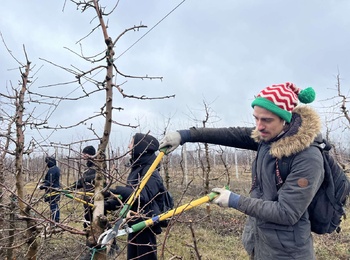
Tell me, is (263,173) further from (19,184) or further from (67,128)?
(19,184)

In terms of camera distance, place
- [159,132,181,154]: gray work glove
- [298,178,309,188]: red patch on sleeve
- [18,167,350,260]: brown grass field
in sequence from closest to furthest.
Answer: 1. [298,178,309,188]: red patch on sleeve
2. [159,132,181,154]: gray work glove
3. [18,167,350,260]: brown grass field

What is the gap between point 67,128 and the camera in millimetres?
1950

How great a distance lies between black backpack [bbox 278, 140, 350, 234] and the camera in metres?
1.72

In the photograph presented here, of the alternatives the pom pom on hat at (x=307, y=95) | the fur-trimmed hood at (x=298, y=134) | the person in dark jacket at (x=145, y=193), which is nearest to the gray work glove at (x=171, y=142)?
the fur-trimmed hood at (x=298, y=134)

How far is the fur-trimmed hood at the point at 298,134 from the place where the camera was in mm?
1654

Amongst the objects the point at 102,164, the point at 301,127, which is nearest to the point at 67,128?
the point at 102,164

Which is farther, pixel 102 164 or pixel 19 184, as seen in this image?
pixel 19 184

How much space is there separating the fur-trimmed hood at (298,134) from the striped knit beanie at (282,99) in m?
0.06

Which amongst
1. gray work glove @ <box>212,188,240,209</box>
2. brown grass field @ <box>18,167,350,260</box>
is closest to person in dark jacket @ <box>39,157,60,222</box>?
brown grass field @ <box>18,167,350,260</box>

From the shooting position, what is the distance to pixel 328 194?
173 cm

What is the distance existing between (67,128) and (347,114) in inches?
244

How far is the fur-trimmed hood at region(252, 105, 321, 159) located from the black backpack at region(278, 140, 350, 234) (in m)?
0.05

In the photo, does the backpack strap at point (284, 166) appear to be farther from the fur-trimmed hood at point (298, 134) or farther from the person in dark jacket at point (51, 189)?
the person in dark jacket at point (51, 189)

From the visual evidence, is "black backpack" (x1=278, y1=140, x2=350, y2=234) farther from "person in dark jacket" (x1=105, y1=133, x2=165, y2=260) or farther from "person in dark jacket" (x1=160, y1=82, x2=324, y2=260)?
"person in dark jacket" (x1=105, y1=133, x2=165, y2=260)
